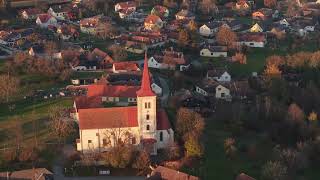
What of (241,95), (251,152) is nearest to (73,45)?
(241,95)

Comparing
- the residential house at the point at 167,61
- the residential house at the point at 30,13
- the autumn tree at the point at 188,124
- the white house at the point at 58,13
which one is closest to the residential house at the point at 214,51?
the residential house at the point at 167,61

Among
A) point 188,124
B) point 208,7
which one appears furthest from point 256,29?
point 188,124

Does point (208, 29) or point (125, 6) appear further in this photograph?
point (125, 6)

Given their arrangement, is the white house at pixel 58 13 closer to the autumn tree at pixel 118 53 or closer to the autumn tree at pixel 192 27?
→ the autumn tree at pixel 192 27

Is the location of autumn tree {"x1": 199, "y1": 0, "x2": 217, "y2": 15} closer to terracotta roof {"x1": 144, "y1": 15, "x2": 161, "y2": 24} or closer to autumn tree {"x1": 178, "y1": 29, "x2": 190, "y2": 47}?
terracotta roof {"x1": 144, "y1": 15, "x2": 161, "y2": 24}

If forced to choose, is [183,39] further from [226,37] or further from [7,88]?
[7,88]

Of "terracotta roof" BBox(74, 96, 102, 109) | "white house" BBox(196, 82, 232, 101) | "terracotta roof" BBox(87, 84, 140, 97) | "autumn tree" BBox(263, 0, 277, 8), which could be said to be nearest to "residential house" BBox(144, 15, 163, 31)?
"autumn tree" BBox(263, 0, 277, 8)
